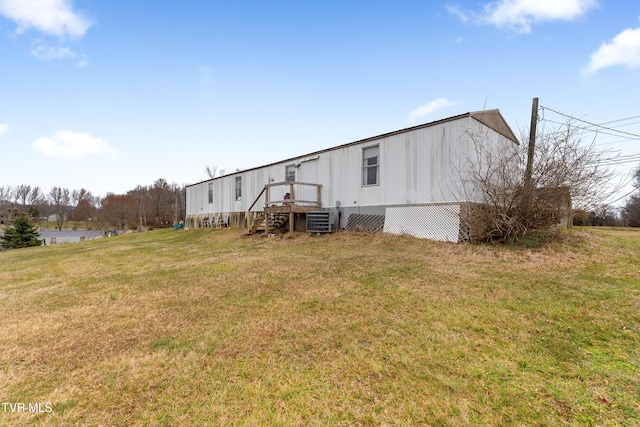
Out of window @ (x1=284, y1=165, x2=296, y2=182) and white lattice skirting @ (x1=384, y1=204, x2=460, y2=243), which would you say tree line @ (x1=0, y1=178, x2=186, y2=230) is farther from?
white lattice skirting @ (x1=384, y1=204, x2=460, y2=243)

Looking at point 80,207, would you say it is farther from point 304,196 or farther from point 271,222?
point 304,196

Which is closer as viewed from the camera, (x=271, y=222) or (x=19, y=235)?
(x=271, y=222)

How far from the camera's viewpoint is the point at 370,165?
11625mm

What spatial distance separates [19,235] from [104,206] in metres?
41.6

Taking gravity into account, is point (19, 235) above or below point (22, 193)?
below

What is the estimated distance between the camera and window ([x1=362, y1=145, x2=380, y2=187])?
1145 cm

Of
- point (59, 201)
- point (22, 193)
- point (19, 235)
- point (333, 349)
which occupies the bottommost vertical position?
point (333, 349)

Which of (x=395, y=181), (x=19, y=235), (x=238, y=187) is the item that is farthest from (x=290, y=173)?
(x=19, y=235)

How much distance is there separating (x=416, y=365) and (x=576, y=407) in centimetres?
113

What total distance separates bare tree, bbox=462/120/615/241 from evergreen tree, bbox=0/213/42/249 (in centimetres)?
3109

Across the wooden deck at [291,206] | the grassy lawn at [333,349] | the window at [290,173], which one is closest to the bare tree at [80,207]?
the window at [290,173]

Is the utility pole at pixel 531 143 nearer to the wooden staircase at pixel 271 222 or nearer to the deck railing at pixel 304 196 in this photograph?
the deck railing at pixel 304 196

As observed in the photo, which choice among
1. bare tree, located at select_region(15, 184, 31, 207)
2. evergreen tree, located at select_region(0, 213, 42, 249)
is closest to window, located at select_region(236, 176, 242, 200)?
evergreen tree, located at select_region(0, 213, 42, 249)

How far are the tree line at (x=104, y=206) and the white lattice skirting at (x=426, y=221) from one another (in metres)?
43.0
